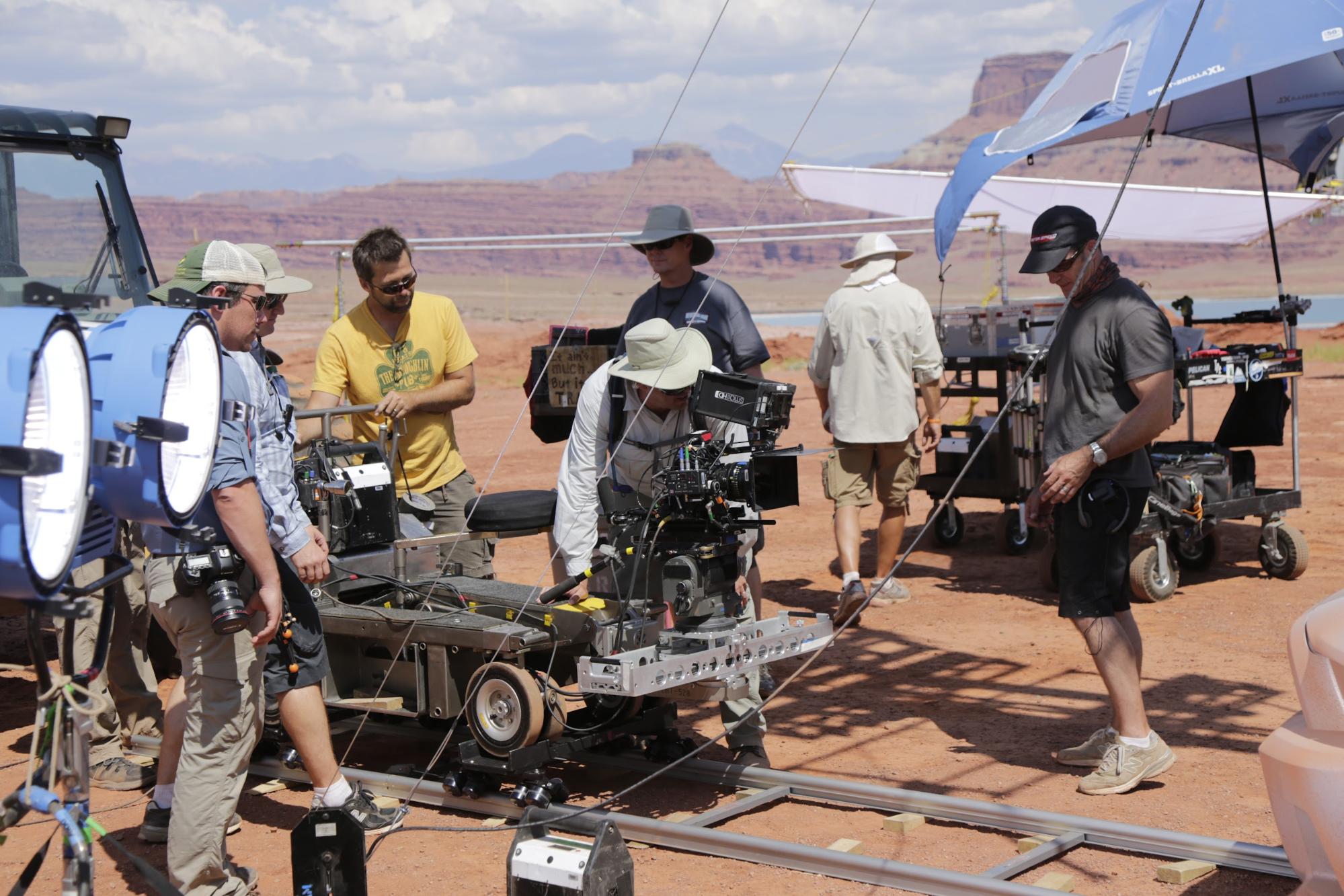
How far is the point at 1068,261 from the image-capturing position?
5.65 m

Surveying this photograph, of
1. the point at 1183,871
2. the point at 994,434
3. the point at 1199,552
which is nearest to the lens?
the point at 1183,871

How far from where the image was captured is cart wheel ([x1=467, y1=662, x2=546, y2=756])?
5426 millimetres

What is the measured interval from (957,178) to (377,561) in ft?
11.1

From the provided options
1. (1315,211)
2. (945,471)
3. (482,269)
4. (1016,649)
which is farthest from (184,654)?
(482,269)

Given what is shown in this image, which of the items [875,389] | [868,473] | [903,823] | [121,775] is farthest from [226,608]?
[868,473]

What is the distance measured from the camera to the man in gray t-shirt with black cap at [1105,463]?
5.53m

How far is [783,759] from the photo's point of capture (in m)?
6.30

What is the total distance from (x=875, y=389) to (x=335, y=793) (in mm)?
4666

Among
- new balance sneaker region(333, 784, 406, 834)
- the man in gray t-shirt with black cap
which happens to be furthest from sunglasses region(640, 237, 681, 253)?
new balance sneaker region(333, 784, 406, 834)

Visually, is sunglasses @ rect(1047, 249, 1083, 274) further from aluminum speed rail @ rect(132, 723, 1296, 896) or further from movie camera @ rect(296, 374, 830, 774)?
aluminum speed rail @ rect(132, 723, 1296, 896)

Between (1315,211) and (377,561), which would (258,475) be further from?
(1315,211)

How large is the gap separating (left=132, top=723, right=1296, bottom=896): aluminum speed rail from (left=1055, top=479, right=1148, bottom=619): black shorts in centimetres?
89

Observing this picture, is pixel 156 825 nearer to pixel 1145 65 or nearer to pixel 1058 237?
pixel 1058 237

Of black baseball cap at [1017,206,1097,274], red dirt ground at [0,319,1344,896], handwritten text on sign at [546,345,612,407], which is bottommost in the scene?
red dirt ground at [0,319,1344,896]
